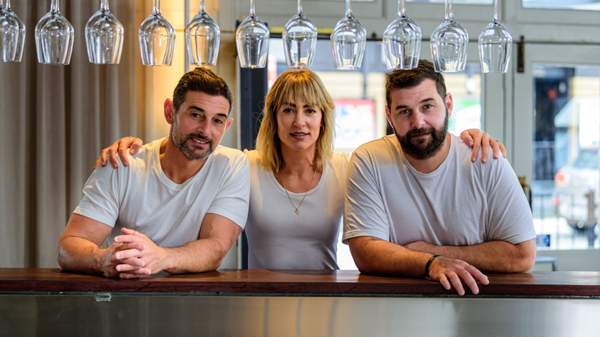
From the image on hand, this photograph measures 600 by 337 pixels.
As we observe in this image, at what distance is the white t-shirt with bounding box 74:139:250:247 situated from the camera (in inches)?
108

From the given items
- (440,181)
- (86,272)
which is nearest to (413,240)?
(440,181)

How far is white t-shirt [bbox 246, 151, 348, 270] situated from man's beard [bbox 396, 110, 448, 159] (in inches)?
15.5

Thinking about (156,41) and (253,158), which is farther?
(253,158)

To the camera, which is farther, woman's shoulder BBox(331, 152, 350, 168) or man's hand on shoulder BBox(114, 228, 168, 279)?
woman's shoulder BBox(331, 152, 350, 168)

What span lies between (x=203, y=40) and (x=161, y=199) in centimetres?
71

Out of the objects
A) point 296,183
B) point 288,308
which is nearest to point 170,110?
point 296,183

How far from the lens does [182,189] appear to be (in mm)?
2748

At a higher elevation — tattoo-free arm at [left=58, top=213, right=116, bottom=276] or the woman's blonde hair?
the woman's blonde hair

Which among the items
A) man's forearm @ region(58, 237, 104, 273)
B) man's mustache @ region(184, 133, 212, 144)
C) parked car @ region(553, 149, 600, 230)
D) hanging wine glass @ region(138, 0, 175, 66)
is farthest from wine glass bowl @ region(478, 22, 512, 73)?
parked car @ region(553, 149, 600, 230)

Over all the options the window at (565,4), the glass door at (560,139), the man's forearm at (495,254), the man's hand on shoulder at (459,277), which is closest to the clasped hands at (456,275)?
the man's hand on shoulder at (459,277)

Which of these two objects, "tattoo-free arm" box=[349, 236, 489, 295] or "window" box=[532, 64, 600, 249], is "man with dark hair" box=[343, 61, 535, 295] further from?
"window" box=[532, 64, 600, 249]

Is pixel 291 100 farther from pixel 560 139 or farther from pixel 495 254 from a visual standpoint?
pixel 560 139

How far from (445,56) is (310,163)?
0.89 meters

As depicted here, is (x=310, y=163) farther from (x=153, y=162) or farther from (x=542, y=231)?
(x=542, y=231)
